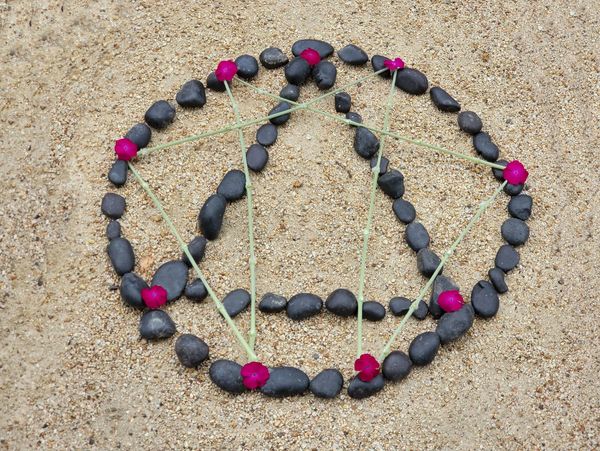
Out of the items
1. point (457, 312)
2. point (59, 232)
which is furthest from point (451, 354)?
point (59, 232)

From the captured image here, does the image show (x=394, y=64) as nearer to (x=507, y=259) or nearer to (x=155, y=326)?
(x=507, y=259)

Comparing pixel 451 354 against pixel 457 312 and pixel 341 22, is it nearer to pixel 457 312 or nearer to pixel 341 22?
pixel 457 312

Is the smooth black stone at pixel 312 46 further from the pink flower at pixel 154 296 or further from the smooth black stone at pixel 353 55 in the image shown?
the pink flower at pixel 154 296

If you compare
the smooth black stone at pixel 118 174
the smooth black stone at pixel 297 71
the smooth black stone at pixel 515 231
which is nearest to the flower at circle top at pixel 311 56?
the smooth black stone at pixel 297 71

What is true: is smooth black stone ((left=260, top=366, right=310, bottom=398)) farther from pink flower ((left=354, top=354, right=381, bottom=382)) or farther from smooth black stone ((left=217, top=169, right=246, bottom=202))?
smooth black stone ((left=217, top=169, right=246, bottom=202))

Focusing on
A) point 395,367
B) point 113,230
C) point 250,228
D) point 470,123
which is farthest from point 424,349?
point 113,230
